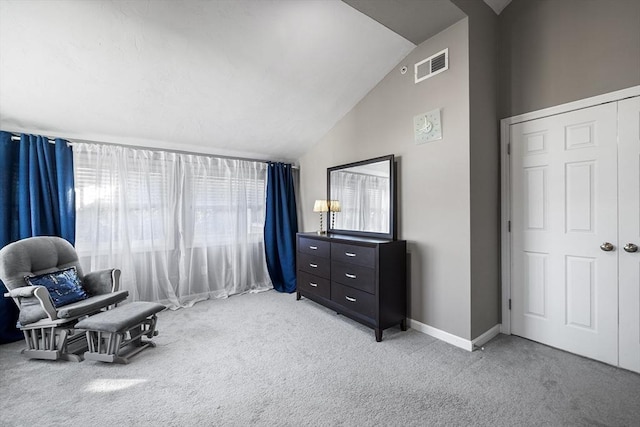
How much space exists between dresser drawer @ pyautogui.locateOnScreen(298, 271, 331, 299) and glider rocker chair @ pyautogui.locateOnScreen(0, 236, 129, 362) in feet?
6.21

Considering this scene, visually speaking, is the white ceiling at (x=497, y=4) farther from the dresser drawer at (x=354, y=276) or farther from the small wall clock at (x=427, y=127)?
the dresser drawer at (x=354, y=276)

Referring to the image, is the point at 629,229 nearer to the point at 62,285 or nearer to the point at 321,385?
the point at 321,385

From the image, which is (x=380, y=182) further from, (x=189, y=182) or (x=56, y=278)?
(x=56, y=278)

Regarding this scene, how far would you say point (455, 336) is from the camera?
2.45 metres

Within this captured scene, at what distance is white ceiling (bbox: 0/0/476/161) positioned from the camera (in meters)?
2.05

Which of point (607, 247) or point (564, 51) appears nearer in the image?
point (607, 247)

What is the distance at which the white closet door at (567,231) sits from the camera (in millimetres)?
2102

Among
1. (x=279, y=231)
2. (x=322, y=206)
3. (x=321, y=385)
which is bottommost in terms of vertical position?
(x=321, y=385)

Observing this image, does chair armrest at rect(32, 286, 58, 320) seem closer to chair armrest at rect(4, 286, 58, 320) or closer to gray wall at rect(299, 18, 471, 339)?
chair armrest at rect(4, 286, 58, 320)

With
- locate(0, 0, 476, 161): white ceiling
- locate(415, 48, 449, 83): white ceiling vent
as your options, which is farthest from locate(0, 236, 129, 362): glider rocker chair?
locate(415, 48, 449, 83): white ceiling vent

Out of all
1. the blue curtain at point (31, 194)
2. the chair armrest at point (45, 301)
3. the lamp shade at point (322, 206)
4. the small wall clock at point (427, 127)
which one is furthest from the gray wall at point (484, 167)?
the blue curtain at point (31, 194)

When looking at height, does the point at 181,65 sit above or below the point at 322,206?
above

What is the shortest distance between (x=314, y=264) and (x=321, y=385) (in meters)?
1.53

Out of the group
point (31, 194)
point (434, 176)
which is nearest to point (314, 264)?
point (434, 176)
